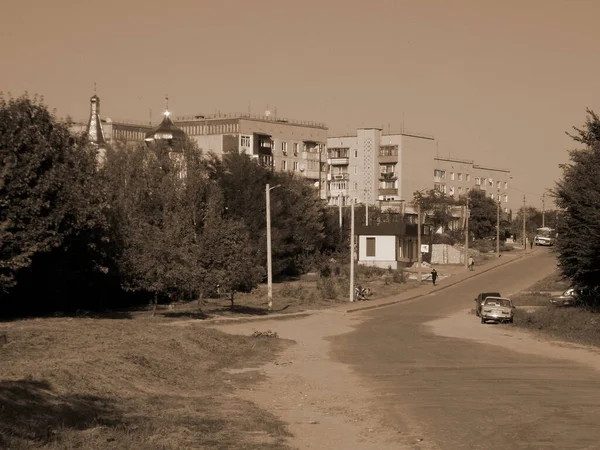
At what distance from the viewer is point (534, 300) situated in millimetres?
64625

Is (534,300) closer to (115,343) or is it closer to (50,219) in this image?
(50,219)

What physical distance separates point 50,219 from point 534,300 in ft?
116

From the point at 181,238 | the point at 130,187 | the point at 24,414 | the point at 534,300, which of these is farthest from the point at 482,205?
the point at 24,414

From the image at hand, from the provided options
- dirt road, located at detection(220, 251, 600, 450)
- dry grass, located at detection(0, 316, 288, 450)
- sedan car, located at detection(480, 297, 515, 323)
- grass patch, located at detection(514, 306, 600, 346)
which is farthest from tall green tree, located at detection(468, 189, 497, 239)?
dry grass, located at detection(0, 316, 288, 450)

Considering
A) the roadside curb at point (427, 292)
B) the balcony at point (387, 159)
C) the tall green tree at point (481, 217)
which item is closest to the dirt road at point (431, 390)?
the roadside curb at point (427, 292)

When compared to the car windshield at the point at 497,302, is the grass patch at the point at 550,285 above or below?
below

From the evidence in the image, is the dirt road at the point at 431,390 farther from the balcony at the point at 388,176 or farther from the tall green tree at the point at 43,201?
the balcony at the point at 388,176

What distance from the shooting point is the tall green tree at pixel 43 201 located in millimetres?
39250

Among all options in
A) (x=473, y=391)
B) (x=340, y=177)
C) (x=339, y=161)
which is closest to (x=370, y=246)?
(x=339, y=161)

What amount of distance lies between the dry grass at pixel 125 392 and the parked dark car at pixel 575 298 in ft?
89.3

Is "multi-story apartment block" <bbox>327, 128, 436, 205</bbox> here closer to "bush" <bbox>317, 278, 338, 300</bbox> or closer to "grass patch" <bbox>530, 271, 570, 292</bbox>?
"grass patch" <bbox>530, 271, 570, 292</bbox>

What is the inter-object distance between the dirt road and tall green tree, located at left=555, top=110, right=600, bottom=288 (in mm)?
6186

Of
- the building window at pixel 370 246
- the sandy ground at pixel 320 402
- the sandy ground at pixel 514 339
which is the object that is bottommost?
the sandy ground at pixel 514 339

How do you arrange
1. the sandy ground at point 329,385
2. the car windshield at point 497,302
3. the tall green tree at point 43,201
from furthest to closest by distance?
the car windshield at point 497,302
the tall green tree at point 43,201
the sandy ground at point 329,385
